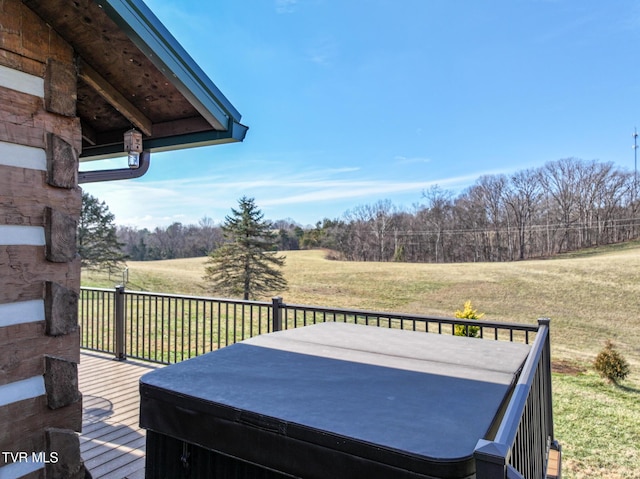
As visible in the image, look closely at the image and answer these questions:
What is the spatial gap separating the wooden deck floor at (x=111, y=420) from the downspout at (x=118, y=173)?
198 centimetres

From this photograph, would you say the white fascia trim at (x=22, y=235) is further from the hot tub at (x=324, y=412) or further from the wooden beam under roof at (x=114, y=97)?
the wooden beam under roof at (x=114, y=97)

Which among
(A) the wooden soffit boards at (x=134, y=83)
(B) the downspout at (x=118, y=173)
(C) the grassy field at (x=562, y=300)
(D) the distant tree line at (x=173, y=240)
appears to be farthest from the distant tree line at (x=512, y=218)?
(A) the wooden soffit boards at (x=134, y=83)

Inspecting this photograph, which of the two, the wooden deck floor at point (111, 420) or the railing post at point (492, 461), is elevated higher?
the railing post at point (492, 461)

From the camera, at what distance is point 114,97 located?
2.39 metres

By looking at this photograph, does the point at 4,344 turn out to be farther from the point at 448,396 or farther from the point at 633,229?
the point at 633,229

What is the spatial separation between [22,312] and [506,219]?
31.5m

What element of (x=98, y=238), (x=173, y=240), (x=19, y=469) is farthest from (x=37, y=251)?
(x=173, y=240)

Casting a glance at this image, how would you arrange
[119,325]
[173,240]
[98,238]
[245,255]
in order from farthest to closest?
[173,240]
[98,238]
[245,255]
[119,325]

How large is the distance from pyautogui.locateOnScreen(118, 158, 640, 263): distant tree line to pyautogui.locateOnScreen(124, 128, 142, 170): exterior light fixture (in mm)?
23796

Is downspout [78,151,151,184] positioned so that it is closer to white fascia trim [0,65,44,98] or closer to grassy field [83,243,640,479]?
white fascia trim [0,65,44,98]

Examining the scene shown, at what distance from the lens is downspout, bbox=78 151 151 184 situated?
9.29 ft

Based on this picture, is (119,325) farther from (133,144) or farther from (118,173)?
(133,144)

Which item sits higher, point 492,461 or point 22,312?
point 22,312

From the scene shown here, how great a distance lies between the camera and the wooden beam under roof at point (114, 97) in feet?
7.09
